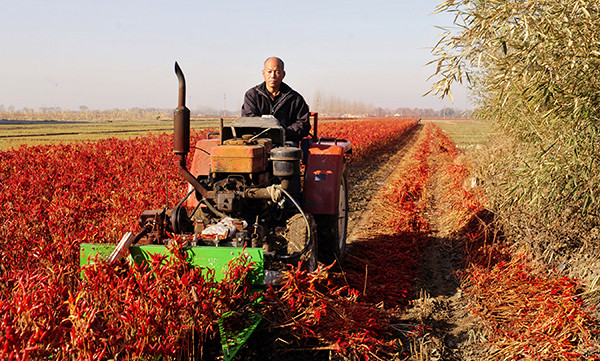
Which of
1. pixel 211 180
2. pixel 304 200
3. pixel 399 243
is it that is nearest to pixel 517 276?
pixel 399 243

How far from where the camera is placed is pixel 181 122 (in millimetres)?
3395

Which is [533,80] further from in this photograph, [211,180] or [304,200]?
[211,180]

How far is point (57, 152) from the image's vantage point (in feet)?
36.4

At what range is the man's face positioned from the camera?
4.63m

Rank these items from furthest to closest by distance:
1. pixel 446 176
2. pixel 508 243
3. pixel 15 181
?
1. pixel 446 176
2. pixel 15 181
3. pixel 508 243

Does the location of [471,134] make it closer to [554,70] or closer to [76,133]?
[76,133]

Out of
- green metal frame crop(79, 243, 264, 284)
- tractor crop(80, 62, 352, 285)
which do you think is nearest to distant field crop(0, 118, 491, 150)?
tractor crop(80, 62, 352, 285)

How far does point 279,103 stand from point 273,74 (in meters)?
0.30

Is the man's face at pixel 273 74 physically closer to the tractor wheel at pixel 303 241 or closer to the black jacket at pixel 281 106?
the black jacket at pixel 281 106

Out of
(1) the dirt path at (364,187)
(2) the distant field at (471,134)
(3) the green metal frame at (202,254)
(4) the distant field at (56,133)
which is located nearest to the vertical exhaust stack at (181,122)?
(3) the green metal frame at (202,254)

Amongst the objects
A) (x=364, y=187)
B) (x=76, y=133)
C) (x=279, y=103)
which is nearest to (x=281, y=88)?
(x=279, y=103)

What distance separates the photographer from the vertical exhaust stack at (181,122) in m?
3.40

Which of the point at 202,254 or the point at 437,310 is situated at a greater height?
the point at 202,254

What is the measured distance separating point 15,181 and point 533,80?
760 cm
